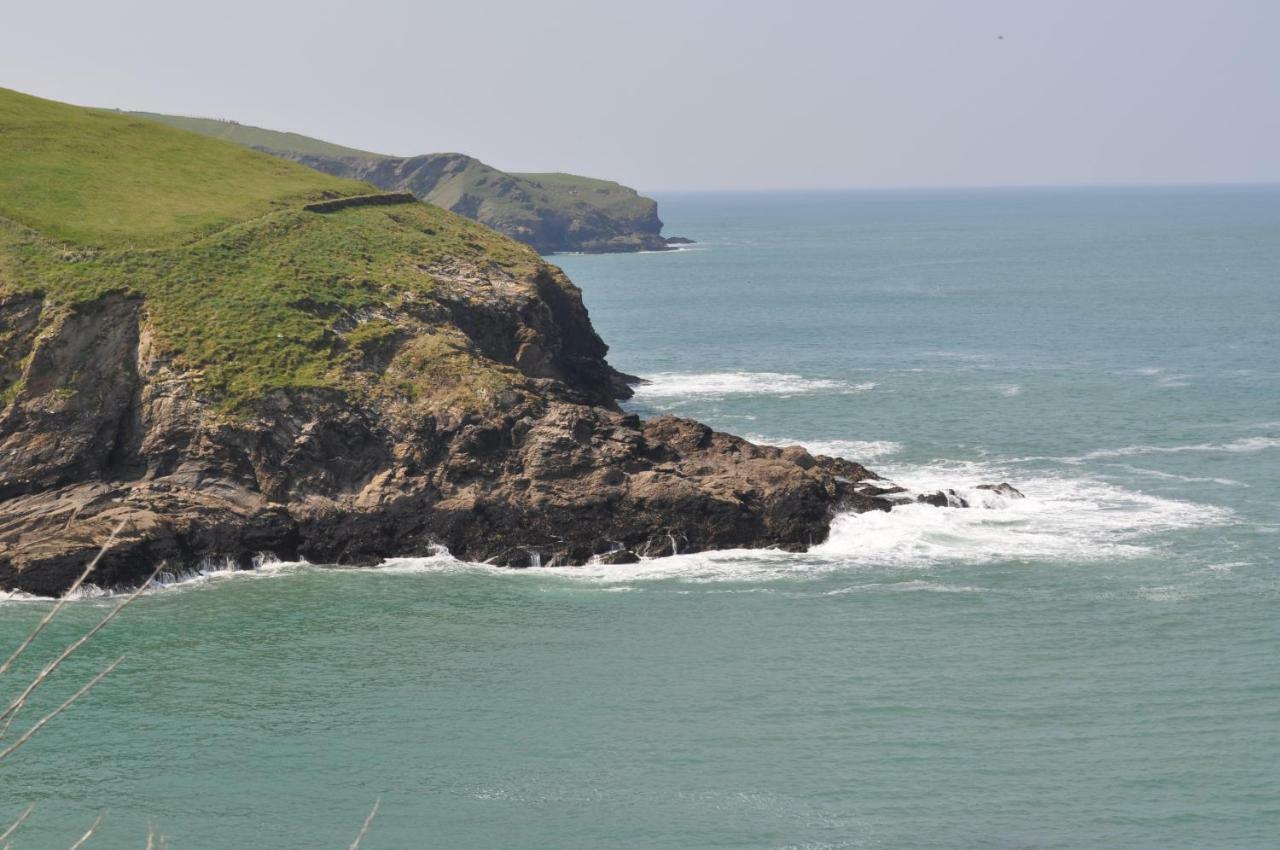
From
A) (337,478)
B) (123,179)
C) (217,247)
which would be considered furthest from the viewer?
(123,179)

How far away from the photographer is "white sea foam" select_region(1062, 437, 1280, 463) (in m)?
74.0

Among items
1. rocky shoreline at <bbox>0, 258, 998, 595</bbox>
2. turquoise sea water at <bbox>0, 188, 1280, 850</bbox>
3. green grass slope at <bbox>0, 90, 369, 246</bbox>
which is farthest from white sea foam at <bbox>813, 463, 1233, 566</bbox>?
green grass slope at <bbox>0, 90, 369, 246</bbox>

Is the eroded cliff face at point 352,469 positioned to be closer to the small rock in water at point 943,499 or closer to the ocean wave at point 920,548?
the ocean wave at point 920,548

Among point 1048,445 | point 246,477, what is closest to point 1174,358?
point 1048,445

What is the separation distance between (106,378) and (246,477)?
845cm

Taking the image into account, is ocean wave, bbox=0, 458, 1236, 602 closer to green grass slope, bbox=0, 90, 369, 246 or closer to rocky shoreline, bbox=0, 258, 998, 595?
rocky shoreline, bbox=0, 258, 998, 595

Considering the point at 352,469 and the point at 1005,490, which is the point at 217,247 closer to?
the point at 352,469

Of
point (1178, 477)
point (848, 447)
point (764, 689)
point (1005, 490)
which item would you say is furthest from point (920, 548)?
point (848, 447)

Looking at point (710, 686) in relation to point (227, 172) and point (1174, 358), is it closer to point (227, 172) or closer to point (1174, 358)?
point (227, 172)

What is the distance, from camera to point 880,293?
530 feet

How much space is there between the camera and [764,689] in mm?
43312

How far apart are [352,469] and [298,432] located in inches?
117

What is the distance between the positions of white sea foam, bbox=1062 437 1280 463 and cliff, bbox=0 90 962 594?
14855 millimetres

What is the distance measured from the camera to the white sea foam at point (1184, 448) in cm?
7400
